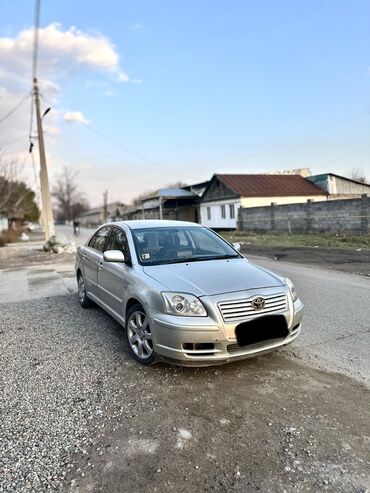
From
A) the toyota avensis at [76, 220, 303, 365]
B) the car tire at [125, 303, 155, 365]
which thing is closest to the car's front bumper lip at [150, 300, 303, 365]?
the toyota avensis at [76, 220, 303, 365]

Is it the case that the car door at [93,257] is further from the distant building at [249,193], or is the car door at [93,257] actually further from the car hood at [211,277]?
the distant building at [249,193]

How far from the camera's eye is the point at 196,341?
10.9 feet

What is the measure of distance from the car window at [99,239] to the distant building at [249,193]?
1092 inches

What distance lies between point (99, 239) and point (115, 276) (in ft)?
4.78

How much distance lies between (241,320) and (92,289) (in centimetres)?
321

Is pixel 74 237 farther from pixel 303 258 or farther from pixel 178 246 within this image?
pixel 178 246

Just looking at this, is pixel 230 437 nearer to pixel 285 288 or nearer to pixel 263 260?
pixel 285 288

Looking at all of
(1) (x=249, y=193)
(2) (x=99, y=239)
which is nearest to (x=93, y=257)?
(2) (x=99, y=239)

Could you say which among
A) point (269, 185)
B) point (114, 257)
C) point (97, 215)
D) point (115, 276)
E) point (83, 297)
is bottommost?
point (83, 297)

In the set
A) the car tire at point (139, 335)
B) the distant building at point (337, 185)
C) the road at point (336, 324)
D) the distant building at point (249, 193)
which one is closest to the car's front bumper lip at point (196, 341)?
the car tire at point (139, 335)

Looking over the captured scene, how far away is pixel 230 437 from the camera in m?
2.66

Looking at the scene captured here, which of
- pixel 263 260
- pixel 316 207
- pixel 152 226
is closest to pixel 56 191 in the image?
pixel 316 207

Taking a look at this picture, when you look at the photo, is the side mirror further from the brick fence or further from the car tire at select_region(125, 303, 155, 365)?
the brick fence

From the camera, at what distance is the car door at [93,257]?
5.65 m
